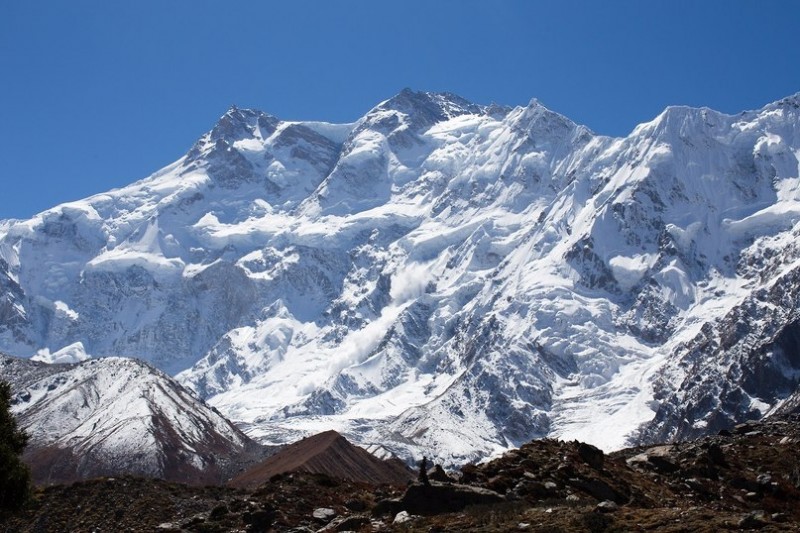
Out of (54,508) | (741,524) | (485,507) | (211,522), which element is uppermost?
(54,508)

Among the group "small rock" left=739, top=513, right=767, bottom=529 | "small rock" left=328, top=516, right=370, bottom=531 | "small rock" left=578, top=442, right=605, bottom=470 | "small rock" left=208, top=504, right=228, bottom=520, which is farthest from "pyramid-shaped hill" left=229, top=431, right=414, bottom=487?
"small rock" left=739, top=513, right=767, bottom=529

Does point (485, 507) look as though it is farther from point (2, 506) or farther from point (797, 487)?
point (2, 506)

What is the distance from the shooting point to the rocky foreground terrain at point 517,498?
38.3 metres

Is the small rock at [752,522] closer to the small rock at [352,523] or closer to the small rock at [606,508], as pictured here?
the small rock at [606,508]

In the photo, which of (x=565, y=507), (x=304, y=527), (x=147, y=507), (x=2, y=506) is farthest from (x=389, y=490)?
(x=2, y=506)

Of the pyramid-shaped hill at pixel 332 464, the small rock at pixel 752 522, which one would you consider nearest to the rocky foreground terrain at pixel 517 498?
the small rock at pixel 752 522

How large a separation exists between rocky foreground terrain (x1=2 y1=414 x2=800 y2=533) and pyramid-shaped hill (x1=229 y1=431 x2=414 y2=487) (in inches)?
2291

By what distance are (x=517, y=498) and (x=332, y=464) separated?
259 feet

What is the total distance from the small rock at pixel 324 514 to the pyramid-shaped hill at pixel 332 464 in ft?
221

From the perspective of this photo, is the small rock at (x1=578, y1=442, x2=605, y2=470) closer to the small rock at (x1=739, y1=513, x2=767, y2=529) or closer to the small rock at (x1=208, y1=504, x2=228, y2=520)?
the small rock at (x1=739, y1=513, x2=767, y2=529)

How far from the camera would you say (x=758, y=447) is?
56.0 metres

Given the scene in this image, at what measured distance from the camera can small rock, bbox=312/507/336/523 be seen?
47875 mm

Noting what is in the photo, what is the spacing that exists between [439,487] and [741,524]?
13.2m

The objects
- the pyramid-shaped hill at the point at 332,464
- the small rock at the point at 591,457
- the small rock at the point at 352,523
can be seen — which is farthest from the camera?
the pyramid-shaped hill at the point at 332,464
